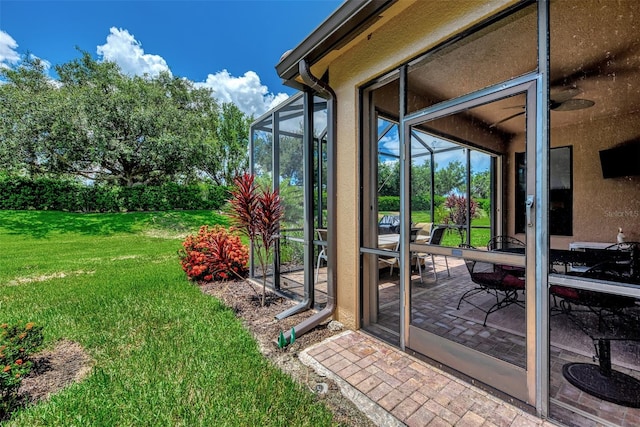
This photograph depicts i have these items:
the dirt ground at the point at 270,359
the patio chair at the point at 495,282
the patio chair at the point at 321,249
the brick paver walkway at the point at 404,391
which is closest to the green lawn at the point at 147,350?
the dirt ground at the point at 270,359

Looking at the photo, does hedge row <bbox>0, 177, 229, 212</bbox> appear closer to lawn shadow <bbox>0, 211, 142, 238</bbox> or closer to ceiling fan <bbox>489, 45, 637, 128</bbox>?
lawn shadow <bbox>0, 211, 142, 238</bbox>

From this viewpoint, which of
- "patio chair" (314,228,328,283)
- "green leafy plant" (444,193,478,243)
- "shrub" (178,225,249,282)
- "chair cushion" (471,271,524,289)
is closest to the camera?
"chair cushion" (471,271,524,289)

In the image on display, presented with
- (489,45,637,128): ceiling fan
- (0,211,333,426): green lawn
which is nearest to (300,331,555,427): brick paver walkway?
(0,211,333,426): green lawn

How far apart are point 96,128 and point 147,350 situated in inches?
585

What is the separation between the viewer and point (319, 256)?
484 centimetres

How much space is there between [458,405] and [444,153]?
2.69 meters

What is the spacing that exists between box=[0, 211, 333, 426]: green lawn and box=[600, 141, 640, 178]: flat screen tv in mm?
6365

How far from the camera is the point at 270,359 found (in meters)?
2.76

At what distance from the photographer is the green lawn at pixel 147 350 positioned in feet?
6.56

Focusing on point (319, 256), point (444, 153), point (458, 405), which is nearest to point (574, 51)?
point (444, 153)

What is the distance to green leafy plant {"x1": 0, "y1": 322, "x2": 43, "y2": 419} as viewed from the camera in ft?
6.86

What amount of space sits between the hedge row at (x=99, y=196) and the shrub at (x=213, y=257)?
32.2 feet

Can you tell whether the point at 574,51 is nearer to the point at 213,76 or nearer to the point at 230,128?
the point at 230,128

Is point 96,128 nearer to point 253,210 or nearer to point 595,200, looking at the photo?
point 253,210
